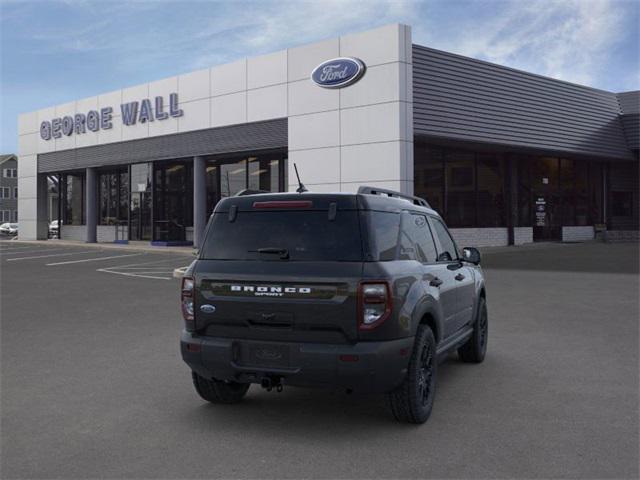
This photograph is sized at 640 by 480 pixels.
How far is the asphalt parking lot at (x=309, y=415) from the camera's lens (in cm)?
408

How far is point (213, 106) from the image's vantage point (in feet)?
88.0

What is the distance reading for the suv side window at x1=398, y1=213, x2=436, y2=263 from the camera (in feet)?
16.8

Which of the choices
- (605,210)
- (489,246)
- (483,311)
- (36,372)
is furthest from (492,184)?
(36,372)

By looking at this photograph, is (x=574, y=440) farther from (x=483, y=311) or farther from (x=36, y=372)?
(x=36, y=372)

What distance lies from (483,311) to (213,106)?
21565 mm

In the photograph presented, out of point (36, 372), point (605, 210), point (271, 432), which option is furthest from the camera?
point (605, 210)

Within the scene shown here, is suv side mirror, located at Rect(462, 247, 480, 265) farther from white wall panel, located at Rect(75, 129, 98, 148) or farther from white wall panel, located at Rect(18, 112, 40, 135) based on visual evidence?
white wall panel, located at Rect(18, 112, 40, 135)

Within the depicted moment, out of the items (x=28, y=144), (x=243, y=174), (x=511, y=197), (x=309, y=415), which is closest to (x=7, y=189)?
(x=28, y=144)

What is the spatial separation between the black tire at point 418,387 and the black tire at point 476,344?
6.02 feet

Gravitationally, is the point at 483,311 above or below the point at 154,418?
above

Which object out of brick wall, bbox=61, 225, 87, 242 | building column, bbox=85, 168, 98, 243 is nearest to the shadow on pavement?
building column, bbox=85, 168, 98, 243

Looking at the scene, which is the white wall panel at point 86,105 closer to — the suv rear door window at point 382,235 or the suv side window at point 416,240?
the suv side window at point 416,240

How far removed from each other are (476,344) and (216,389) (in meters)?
2.94

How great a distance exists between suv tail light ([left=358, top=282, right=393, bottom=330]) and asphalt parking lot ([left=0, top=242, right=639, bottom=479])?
839 millimetres
